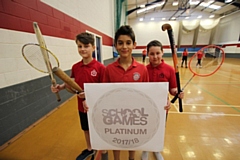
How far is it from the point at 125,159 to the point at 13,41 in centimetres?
254

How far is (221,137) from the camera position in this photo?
84.9 inches

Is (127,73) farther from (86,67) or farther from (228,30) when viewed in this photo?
(228,30)

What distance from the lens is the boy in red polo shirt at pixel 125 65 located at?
1.19 metres

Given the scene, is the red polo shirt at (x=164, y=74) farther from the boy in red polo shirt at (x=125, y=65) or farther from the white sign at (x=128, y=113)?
the white sign at (x=128, y=113)

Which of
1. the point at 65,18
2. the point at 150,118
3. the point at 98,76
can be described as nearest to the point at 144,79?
the point at 150,118

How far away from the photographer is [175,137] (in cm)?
218

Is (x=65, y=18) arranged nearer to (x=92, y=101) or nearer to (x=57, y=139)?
(x=57, y=139)

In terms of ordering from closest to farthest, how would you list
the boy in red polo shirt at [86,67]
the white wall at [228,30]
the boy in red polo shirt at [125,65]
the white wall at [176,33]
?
1. the boy in red polo shirt at [125,65]
2. the boy in red polo shirt at [86,67]
3. the white wall at [228,30]
4. the white wall at [176,33]

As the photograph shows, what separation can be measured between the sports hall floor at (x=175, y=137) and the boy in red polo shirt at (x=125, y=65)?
1192 millimetres

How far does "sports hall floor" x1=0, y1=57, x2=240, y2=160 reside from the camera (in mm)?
1836

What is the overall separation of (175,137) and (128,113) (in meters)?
1.57

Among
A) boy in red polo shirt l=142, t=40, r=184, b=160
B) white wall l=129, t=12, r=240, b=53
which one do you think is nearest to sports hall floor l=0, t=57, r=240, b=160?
boy in red polo shirt l=142, t=40, r=184, b=160

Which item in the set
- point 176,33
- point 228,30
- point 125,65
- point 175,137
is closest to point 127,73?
point 125,65

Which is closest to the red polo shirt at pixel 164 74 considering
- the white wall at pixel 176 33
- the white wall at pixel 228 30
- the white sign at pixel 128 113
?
the white sign at pixel 128 113
